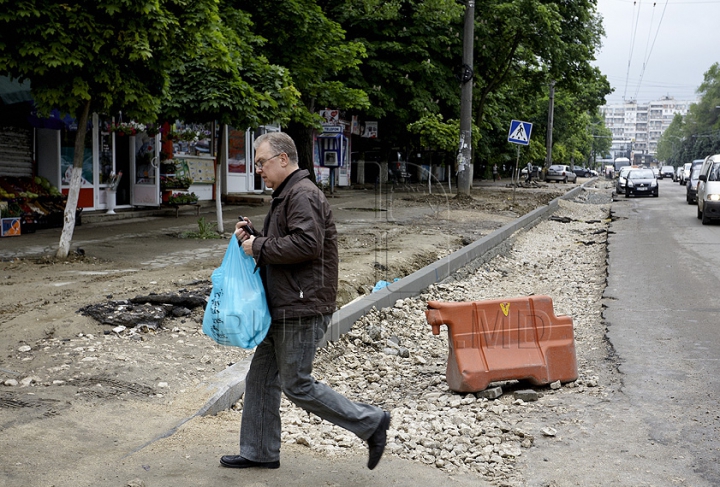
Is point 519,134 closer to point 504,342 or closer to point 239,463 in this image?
point 504,342

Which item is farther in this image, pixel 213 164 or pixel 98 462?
pixel 213 164

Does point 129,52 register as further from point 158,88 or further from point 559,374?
point 559,374

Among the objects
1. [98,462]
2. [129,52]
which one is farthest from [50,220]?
[98,462]

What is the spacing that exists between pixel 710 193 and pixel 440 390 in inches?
648

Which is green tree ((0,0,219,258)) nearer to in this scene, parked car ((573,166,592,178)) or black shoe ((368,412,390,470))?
black shoe ((368,412,390,470))

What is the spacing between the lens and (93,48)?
9250 mm

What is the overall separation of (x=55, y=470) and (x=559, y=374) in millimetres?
3693

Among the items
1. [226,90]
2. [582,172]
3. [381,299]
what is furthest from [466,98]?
[582,172]

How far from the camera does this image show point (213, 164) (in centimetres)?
2286

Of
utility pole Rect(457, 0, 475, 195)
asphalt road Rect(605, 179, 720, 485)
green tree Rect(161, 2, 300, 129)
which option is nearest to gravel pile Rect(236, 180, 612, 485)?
asphalt road Rect(605, 179, 720, 485)

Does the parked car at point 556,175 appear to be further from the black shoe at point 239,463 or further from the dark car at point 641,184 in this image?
the black shoe at point 239,463

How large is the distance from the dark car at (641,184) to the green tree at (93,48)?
29.7 meters

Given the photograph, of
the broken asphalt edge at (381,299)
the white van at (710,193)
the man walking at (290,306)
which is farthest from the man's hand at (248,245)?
the white van at (710,193)

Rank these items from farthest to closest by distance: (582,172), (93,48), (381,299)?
(582,172) < (93,48) < (381,299)
